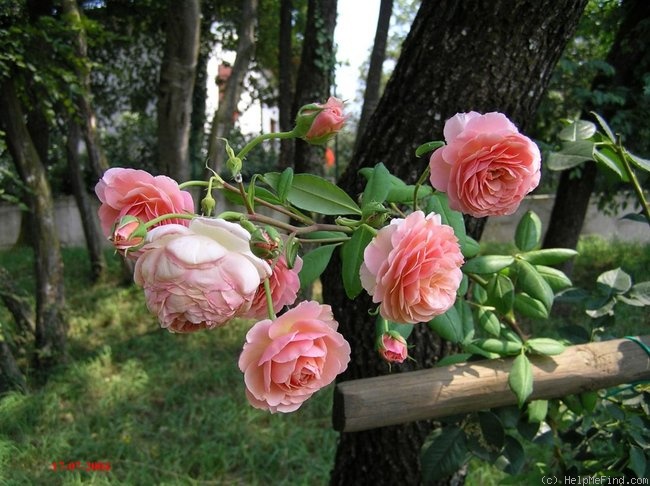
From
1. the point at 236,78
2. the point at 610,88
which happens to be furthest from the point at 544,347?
the point at 236,78

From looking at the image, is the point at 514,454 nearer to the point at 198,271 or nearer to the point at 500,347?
the point at 500,347

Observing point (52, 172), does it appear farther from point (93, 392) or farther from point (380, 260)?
point (380, 260)

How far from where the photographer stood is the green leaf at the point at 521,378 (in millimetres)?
896

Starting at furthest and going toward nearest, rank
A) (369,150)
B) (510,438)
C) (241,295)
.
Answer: (369,150)
(510,438)
(241,295)

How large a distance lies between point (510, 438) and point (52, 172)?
7589mm

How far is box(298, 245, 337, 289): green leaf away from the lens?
71 cm

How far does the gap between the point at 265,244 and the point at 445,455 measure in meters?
0.83

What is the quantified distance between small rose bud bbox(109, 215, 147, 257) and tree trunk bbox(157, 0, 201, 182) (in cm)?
319

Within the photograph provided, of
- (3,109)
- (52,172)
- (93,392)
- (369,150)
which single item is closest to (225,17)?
(52,172)

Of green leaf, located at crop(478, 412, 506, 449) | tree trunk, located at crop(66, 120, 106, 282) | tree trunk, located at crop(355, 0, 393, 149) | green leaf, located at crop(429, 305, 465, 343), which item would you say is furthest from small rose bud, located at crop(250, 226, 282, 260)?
tree trunk, located at crop(66, 120, 106, 282)

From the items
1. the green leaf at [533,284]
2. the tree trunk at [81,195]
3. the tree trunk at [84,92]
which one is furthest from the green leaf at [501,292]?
the tree trunk at [81,195]

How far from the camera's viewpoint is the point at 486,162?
1.77 ft

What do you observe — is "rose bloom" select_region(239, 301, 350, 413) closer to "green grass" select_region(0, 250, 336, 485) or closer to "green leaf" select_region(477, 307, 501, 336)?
"green leaf" select_region(477, 307, 501, 336)

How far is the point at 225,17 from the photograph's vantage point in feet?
20.9
